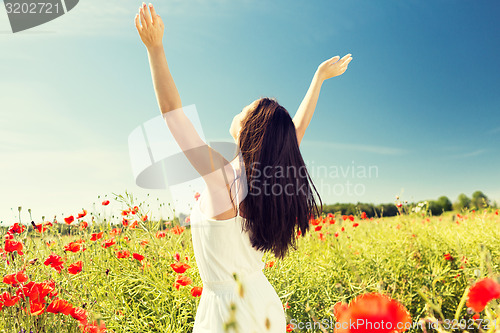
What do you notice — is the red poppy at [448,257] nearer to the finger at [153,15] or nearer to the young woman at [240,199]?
the young woman at [240,199]

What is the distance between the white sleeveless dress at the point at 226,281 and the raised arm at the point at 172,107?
0.46 feet

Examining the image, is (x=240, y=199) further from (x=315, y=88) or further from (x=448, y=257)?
(x=448, y=257)

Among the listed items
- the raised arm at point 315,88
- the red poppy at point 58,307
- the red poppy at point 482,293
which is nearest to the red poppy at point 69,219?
the red poppy at point 58,307

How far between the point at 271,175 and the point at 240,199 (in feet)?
0.56

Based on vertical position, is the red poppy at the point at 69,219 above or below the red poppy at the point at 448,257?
above

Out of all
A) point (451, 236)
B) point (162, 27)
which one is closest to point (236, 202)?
point (162, 27)

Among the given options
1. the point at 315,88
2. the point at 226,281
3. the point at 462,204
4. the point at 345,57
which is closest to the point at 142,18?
the point at 226,281

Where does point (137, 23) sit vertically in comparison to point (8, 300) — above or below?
above

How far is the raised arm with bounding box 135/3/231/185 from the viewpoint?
135cm

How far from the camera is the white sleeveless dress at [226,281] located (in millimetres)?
1444

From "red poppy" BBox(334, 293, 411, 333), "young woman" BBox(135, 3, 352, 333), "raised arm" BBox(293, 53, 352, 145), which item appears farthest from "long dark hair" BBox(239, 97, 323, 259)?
"red poppy" BBox(334, 293, 411, 333)

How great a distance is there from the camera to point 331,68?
2535 millimetres

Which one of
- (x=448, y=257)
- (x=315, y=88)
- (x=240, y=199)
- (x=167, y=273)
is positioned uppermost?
(x=315, y=88)

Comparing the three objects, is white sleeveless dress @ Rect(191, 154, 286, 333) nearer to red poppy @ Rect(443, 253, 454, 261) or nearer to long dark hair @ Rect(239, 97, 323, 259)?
long dark hair @ Rect(239, 97, 323, 259)
